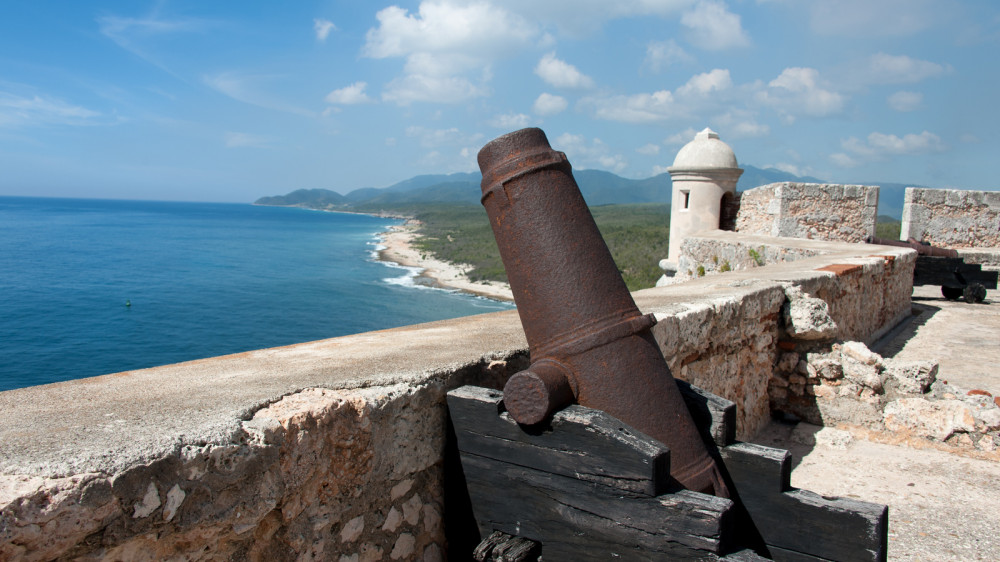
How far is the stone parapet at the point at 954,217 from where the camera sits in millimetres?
12828

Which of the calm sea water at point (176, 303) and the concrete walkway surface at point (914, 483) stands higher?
the concrete walkway surface at point (914, 483)

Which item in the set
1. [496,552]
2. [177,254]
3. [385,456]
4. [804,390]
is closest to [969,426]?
[804,390]

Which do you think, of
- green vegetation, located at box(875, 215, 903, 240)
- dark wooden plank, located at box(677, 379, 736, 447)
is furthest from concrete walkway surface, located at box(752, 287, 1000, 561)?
green vegetation, located at box(875, 215, 903, 240)

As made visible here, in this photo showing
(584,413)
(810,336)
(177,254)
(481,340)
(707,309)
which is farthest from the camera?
(177,254)

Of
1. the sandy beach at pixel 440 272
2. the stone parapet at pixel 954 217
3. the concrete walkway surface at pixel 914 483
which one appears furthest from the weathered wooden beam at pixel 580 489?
the sandy beach at pixel 440 272

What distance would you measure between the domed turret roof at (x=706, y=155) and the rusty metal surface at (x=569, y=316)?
12.0 m

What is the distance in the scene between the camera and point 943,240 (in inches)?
511

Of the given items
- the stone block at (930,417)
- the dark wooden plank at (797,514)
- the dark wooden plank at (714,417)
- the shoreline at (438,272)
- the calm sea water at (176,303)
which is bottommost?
the calm sea water at (176,303)

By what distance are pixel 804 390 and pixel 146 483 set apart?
4.08 metres

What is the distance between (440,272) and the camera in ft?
179

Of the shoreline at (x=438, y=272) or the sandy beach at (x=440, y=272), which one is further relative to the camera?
the sandy beach at (x=440, y=272)

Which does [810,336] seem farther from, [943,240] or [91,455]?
[943,240]

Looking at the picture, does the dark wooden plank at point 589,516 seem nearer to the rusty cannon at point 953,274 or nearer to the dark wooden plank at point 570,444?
the dark wooden plank at point 570,444

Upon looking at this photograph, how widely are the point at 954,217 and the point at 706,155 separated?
4.88 meters
